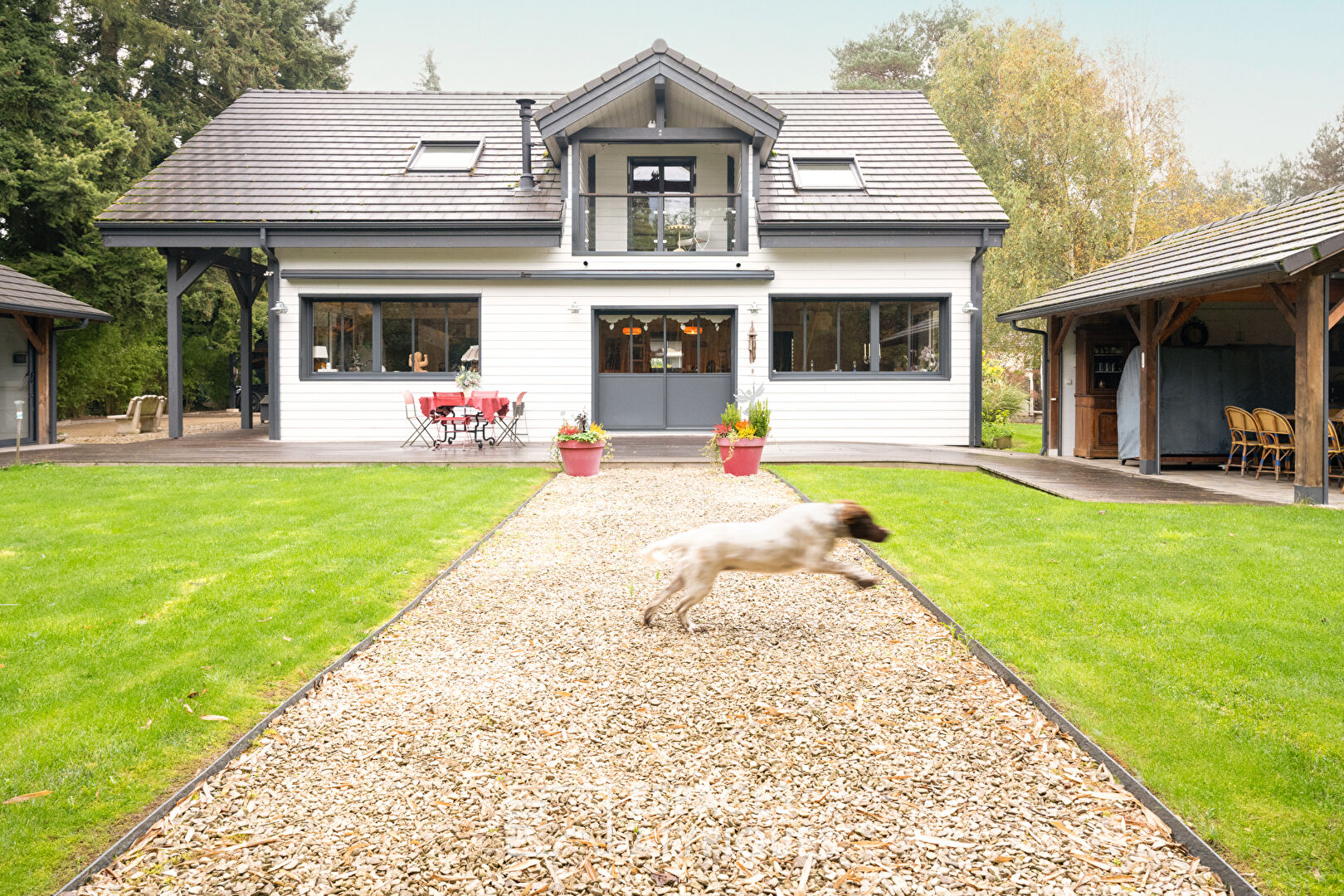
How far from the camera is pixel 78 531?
623cm

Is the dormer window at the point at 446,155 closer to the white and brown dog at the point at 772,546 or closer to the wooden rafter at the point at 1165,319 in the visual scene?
the wooden rafter at the point at 1165,319

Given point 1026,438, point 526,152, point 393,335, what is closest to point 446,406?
point 393,335

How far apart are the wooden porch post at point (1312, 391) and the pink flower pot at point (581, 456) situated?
727 cm

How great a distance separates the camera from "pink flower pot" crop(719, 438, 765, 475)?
31.8 feet

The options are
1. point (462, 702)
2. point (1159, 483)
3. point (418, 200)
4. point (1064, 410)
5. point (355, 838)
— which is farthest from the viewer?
point (418, 200)

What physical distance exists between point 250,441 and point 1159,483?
13.3m

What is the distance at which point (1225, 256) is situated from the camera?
931 cm

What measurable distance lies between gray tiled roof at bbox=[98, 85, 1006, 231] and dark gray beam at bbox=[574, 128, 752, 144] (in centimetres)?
83

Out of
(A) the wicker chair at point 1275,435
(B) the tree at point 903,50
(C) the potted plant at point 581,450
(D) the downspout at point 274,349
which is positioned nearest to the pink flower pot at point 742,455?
(C) the potted plant at point 581,450

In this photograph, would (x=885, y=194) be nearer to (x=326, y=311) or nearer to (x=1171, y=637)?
(x=326, y=311)

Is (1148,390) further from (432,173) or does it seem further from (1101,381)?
(432,173)

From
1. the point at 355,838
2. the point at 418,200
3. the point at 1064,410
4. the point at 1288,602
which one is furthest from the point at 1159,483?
the point at 418,200

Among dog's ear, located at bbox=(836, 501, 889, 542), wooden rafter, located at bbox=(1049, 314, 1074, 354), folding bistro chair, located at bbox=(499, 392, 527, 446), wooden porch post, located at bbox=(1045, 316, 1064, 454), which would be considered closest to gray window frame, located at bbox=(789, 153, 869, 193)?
wooden porch post, located at bbox=(1045, 316, 1064, 454)

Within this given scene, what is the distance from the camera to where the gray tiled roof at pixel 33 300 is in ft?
41.1
